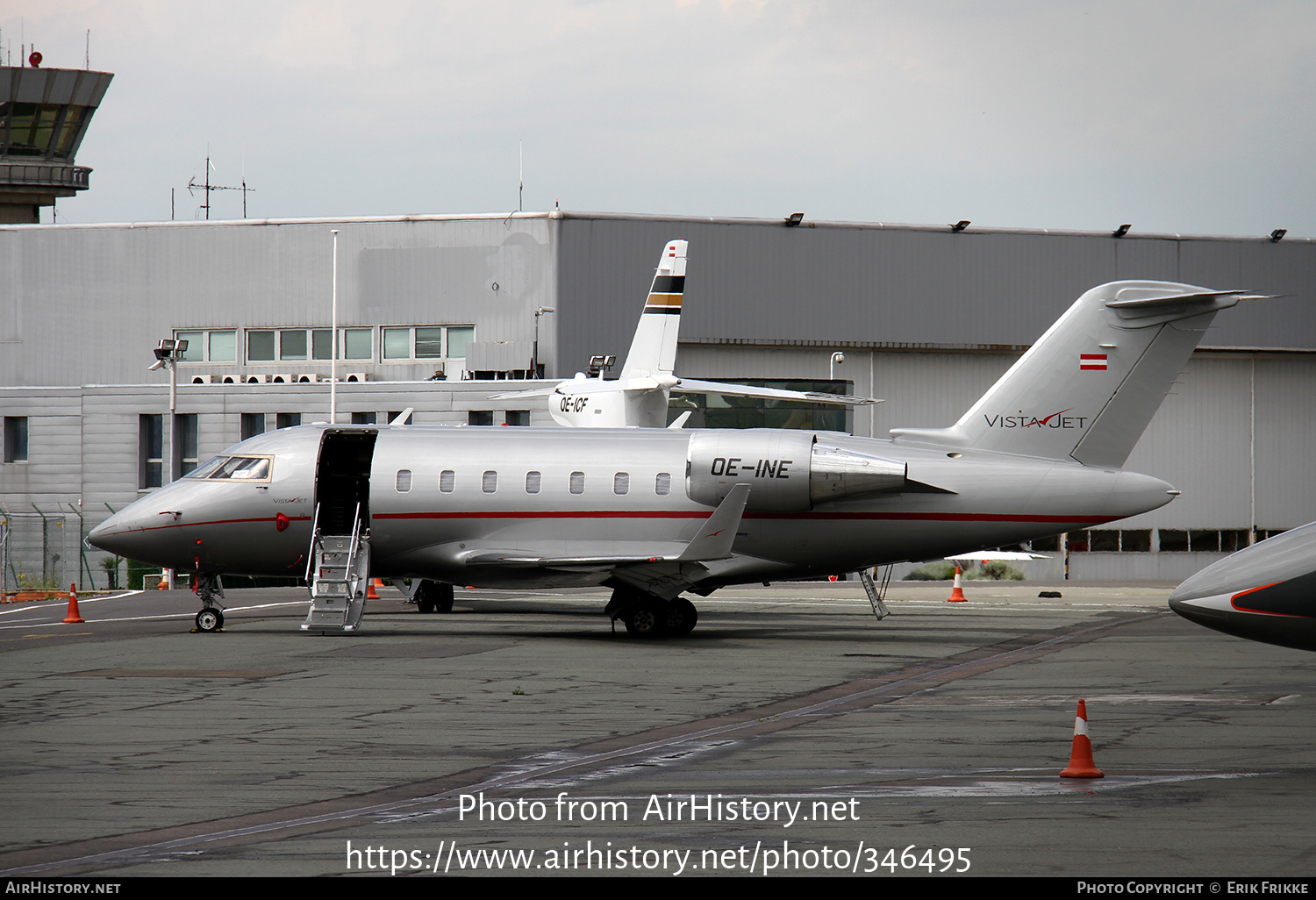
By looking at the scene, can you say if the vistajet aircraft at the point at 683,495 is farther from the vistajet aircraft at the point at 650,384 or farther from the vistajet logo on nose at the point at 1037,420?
the vistajet aircraft at the point at 650,384

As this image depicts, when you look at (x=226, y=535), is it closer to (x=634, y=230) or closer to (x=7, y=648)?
(x=7, y=648)

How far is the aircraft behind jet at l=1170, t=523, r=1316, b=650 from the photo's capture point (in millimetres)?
11570

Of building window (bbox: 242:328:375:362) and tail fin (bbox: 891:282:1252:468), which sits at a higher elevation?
building window (bbox: 242:328:375:362)

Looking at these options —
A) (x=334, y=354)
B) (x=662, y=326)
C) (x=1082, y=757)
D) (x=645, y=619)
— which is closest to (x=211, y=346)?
(x=334, y=354)

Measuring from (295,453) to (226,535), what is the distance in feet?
6.64

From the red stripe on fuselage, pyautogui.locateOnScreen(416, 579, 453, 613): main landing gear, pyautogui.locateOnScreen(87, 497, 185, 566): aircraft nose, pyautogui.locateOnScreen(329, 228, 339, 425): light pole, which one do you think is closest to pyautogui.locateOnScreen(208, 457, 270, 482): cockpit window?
pyautogui.locateOnScreen(87, 497, 185, 566): aircraft nose

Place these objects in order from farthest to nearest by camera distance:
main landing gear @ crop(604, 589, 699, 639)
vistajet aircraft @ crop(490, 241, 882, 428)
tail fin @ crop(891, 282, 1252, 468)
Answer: vistajet aircraft @ crop(490, 241, 882, 428) < main landing gear @ crop(604, 589, 699, 639) < tail fin @ crop(891, 282, 1252, 468)

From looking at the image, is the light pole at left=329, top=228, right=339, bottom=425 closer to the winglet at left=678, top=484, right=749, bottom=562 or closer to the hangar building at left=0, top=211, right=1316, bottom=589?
the hangar building at left=0, top=211, right=1316, bottom=589

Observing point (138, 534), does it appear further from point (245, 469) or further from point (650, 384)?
point (650, 384)

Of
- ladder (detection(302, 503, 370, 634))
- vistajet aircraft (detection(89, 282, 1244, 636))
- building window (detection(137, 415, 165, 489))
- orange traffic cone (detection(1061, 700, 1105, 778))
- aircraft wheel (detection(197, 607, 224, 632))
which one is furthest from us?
building window (detection(137, 415, 165, 489))

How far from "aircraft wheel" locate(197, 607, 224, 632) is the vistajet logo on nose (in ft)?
48.7

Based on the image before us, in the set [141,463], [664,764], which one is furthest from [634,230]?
[664,764]

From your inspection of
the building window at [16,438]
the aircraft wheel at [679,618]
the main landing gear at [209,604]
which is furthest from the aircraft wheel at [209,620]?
the building window at [16,438]

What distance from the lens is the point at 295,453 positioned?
82.8 feet
